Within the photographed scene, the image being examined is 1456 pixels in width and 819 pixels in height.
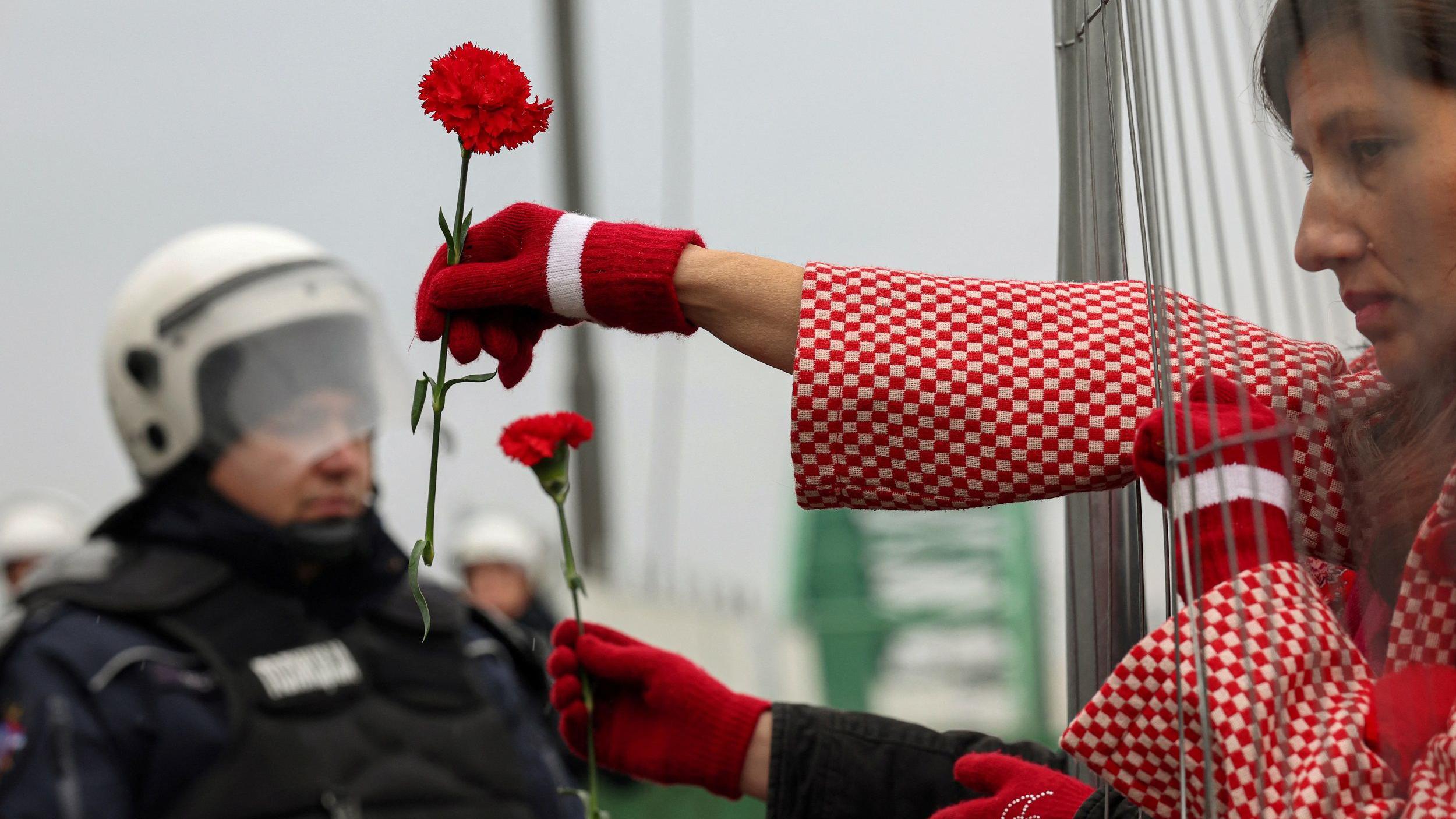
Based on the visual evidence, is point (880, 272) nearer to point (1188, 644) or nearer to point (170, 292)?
point (1188, 644)

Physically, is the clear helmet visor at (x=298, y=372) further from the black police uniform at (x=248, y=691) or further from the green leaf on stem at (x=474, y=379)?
the green leaf on stem at (x=474, y=379)

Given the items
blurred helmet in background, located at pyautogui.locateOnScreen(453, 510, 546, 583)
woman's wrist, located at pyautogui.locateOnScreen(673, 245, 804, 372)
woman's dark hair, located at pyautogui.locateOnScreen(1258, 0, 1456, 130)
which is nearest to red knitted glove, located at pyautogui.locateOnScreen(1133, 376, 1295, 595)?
woman's dark hair, located at pyautogui.locateOnScreen(1258, 0, 1456, 130)

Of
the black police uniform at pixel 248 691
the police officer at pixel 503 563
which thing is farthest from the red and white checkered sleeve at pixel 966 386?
the police officer at pixel 503 563

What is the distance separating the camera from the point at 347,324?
283cm

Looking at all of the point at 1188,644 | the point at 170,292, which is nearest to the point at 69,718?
the point at 170,292

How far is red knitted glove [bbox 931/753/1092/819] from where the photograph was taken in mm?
987

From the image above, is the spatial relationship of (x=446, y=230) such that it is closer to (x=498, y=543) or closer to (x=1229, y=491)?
(x=1229, y=491)

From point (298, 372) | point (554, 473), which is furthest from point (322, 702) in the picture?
point (554, 473)

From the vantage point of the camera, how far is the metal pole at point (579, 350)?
5645 millimetres

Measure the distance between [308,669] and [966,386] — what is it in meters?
1.60

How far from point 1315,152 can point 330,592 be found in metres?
1.97

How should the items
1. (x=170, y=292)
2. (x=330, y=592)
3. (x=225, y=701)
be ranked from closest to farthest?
(x=225, y=701)
(x=330, y=592)
(x=170, y=292)

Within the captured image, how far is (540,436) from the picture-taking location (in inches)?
42.3

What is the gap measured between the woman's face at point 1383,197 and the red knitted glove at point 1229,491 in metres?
0.07
